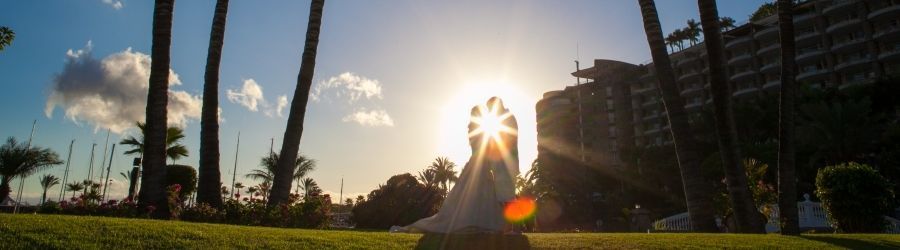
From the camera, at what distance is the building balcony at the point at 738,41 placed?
87.3 metres

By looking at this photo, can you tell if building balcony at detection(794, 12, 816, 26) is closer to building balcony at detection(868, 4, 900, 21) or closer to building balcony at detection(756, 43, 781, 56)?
building balcony at detection(756, 43, 781, 56)

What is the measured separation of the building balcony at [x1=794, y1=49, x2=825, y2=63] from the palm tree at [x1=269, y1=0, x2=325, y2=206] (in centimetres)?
8184

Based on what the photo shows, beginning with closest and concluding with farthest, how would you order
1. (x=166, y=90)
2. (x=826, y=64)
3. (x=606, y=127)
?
(x=166, y=90)
(x=826, y=64)
(x=606, y=127)

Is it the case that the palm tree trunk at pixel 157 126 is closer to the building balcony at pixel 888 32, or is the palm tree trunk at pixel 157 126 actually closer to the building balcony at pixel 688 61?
the building balcony at pixel 888 32

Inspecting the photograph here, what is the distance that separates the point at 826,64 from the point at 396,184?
7391 cm

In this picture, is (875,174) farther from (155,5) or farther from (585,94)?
(585,94)

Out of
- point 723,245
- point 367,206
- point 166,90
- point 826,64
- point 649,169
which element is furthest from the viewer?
point 826,64

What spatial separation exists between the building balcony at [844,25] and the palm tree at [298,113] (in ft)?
261

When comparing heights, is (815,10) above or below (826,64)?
above

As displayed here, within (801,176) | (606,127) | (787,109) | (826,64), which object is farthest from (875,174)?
(606,127)

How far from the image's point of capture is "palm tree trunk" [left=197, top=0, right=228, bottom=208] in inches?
549

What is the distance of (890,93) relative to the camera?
186 ft

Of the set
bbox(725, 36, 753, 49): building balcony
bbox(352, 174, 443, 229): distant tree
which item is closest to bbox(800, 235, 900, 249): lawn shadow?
bbox(352, 174, 443, 229): distant tree

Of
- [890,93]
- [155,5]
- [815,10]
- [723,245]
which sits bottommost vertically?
[723,245]
